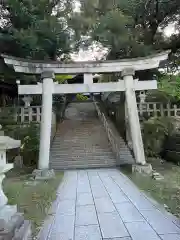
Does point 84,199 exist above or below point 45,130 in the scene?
below

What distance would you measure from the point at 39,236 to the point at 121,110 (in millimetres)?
12787

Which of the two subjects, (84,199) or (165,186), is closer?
(84,199)

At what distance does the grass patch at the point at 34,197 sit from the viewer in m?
5.25

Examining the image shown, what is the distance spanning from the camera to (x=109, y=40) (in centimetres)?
1502

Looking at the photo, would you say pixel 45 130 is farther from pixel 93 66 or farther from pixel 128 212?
pixel 128 212

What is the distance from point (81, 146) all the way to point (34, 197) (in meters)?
7.28

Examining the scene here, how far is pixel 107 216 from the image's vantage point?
505 centimetres

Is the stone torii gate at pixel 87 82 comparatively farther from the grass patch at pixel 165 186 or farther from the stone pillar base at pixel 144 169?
the grass patch at pixel 165 186

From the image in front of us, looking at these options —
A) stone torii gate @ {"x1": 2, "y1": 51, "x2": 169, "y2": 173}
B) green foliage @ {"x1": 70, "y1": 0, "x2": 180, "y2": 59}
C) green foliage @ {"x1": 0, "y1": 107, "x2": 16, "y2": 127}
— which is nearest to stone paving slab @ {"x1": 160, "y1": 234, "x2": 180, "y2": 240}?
stone torii gate @ {"x1": 2, "y1": 51, "x2": 169, "y2": 173}

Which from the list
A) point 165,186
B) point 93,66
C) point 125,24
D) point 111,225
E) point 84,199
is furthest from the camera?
point 125,24

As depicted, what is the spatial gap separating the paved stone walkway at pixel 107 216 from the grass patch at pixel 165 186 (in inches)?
12.2

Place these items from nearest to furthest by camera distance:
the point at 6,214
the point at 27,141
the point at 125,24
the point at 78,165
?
the point at 6,214, the point at 78,165, the point at 27,141, the point at 125,24

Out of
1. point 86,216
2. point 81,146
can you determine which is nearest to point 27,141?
point 81,146

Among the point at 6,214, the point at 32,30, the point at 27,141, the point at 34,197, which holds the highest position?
the point at 32,30
